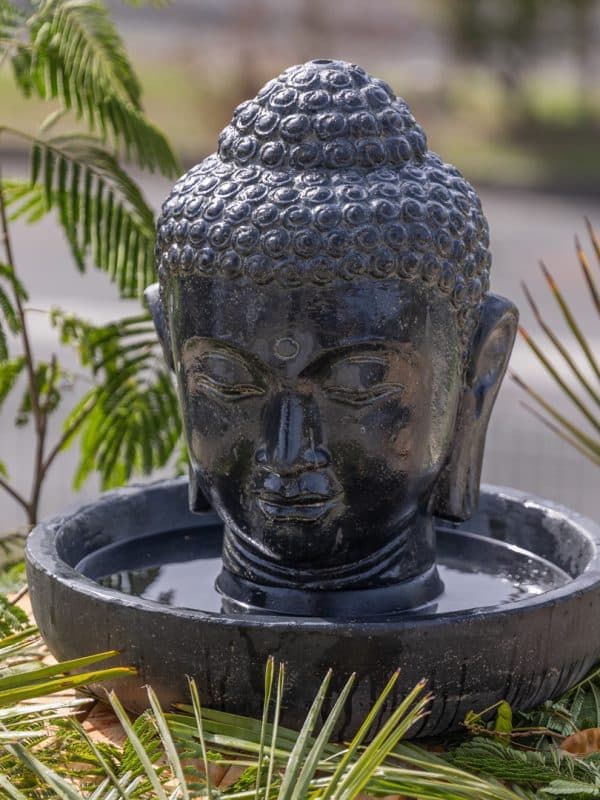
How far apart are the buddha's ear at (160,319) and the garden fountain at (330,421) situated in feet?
0.07

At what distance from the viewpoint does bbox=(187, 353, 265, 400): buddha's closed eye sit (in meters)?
2.80

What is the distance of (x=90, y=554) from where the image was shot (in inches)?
131

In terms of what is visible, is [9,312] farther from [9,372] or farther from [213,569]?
[213,569]

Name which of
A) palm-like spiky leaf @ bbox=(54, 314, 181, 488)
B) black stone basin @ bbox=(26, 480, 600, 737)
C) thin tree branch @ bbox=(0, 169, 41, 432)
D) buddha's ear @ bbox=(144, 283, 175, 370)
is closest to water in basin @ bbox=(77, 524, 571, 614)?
black stone basin @ bbox=(26, 480, 600, 737)

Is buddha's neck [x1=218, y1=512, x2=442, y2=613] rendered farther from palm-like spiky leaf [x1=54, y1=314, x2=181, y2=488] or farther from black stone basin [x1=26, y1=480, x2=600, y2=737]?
palm-like spiky leaf [x1=54, y1=314, x2=181, y2=488]

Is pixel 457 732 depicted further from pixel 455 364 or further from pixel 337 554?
pixel 455 364

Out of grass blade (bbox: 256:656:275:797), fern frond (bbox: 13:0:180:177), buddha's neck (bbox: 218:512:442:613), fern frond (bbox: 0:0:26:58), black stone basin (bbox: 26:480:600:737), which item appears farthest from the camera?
fern frond (bbox: 0:0:26:58)

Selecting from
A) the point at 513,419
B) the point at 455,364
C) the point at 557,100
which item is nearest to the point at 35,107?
the point at 557,100

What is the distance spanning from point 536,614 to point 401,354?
1.87ft

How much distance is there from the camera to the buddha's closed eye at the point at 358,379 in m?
2.75

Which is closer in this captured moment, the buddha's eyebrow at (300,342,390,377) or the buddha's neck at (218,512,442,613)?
the buddha's eyebrow at (300,342,390,377)

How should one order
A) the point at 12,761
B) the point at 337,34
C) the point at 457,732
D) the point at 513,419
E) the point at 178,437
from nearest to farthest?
the point at 12,761 → the point at 457,732 → the point at 178,437 → the point at 513,419 → the point at 337,34

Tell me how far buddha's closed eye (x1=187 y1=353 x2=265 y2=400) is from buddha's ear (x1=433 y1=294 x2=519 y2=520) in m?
0.51

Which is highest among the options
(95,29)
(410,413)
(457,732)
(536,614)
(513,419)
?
(95,29)
